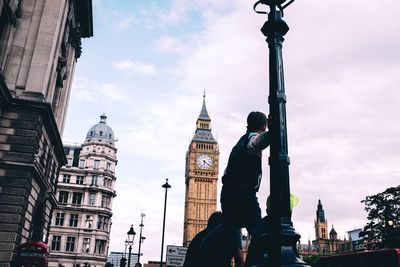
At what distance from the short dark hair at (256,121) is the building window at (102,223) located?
6565 centimetres

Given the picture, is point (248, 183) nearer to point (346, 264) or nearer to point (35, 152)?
point (346, 264)

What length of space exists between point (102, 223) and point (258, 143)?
6677 centimetres

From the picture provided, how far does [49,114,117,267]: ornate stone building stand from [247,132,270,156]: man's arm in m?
62.2

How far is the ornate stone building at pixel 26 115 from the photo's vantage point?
62.6 ft

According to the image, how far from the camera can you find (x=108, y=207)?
68.4 m

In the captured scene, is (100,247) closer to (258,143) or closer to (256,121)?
(256,121)

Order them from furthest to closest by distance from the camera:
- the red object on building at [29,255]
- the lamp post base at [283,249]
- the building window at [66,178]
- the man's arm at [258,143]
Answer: the building window at [66,178]
the red object on building at [29,255]
the man's arm at [258,143]
the lamp post base at [283,249]

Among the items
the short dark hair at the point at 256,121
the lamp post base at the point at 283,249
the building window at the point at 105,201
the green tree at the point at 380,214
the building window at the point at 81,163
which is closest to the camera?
the lamp post base at the point at 283,249

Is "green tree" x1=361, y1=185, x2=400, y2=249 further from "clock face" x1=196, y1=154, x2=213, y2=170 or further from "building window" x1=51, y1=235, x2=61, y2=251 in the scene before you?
"clock face" x1=196, y1=154, x2=213, y2=170

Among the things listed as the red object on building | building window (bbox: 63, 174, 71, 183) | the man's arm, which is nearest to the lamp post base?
the man's arm

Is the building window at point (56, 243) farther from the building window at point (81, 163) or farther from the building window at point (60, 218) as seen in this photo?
the building window at point (81, 163)

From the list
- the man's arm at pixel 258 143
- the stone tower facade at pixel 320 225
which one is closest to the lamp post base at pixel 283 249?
the man's arm at pixel 258 143

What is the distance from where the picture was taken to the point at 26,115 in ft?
68.3

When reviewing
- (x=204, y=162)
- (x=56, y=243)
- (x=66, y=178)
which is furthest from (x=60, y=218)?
(x=204, y=162)
